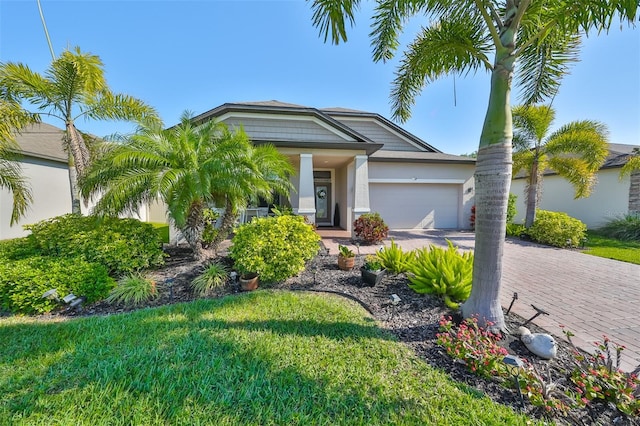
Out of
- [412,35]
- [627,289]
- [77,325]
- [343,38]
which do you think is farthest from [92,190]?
[627,289]

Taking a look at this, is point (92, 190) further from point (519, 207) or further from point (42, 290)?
point (519, 207)

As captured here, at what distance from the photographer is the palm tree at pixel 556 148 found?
9719 millimetres

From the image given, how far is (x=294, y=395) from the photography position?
233 cm

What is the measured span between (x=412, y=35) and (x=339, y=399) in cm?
649

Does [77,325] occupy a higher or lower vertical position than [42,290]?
lower

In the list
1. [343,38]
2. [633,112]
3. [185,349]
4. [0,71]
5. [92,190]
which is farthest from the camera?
[633,112]

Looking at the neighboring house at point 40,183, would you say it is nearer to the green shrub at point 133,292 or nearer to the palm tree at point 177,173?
the palm tree at point 177,173

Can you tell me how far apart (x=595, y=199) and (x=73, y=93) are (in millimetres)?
24906

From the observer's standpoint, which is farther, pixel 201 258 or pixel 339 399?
pixel 201 258

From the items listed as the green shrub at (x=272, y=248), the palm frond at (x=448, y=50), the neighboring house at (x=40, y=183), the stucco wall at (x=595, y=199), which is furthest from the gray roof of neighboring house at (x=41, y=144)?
the stucco wall at (x=595, y=199)

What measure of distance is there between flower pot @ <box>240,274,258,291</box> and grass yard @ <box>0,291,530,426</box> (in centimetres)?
129

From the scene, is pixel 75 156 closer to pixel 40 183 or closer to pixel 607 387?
pixel 40 183

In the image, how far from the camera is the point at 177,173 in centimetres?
512

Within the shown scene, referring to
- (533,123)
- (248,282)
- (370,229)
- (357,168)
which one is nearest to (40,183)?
(248,282)
